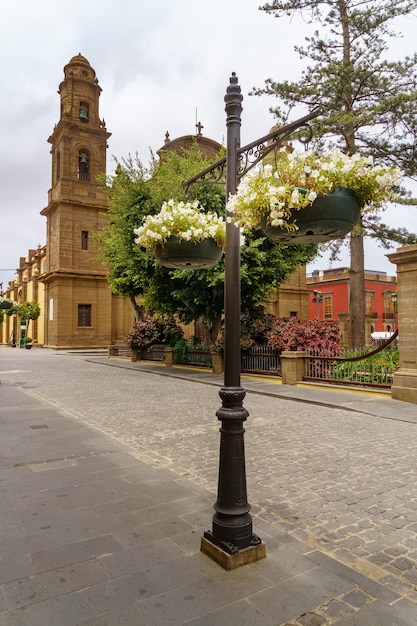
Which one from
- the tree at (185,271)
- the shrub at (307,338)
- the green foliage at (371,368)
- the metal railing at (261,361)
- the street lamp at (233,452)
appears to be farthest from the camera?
the tree at (185,271)

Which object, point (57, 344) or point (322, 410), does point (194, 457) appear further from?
point (57, 344)

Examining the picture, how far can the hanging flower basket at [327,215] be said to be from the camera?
118 inches

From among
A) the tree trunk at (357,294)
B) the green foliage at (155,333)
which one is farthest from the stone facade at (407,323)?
the green foliage at (155,333)

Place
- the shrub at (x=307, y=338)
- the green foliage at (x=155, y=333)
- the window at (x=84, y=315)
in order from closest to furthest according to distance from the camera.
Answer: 1. the shrub at (x=307, y=338)
2. the green foliage at (x=155, y=333)
3. the window at (x=84, y=315)

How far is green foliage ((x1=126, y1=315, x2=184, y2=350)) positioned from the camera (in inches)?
868

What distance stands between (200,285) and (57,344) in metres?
23.9

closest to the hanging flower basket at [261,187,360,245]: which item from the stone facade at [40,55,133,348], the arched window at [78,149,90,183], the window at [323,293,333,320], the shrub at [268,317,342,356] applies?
the shrub at [268,317,342,356]

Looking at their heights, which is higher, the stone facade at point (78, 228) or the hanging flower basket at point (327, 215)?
the stone facade at point (78, 228)

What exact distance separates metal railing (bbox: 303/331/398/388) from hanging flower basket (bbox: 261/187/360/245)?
28.6 ft

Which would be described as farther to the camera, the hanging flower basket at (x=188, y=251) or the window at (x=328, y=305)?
the window at (x=328, y=305)

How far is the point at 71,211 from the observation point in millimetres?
37000

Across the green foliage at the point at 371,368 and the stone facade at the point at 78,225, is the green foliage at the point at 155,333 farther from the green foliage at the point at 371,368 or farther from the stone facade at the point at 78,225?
the stone facade at the point at 78,225

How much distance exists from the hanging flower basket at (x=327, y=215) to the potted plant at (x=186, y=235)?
95 centimetres

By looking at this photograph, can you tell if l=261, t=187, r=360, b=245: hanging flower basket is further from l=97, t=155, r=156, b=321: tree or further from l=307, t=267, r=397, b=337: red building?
l=307, t=267, r=397, b=337: red building
